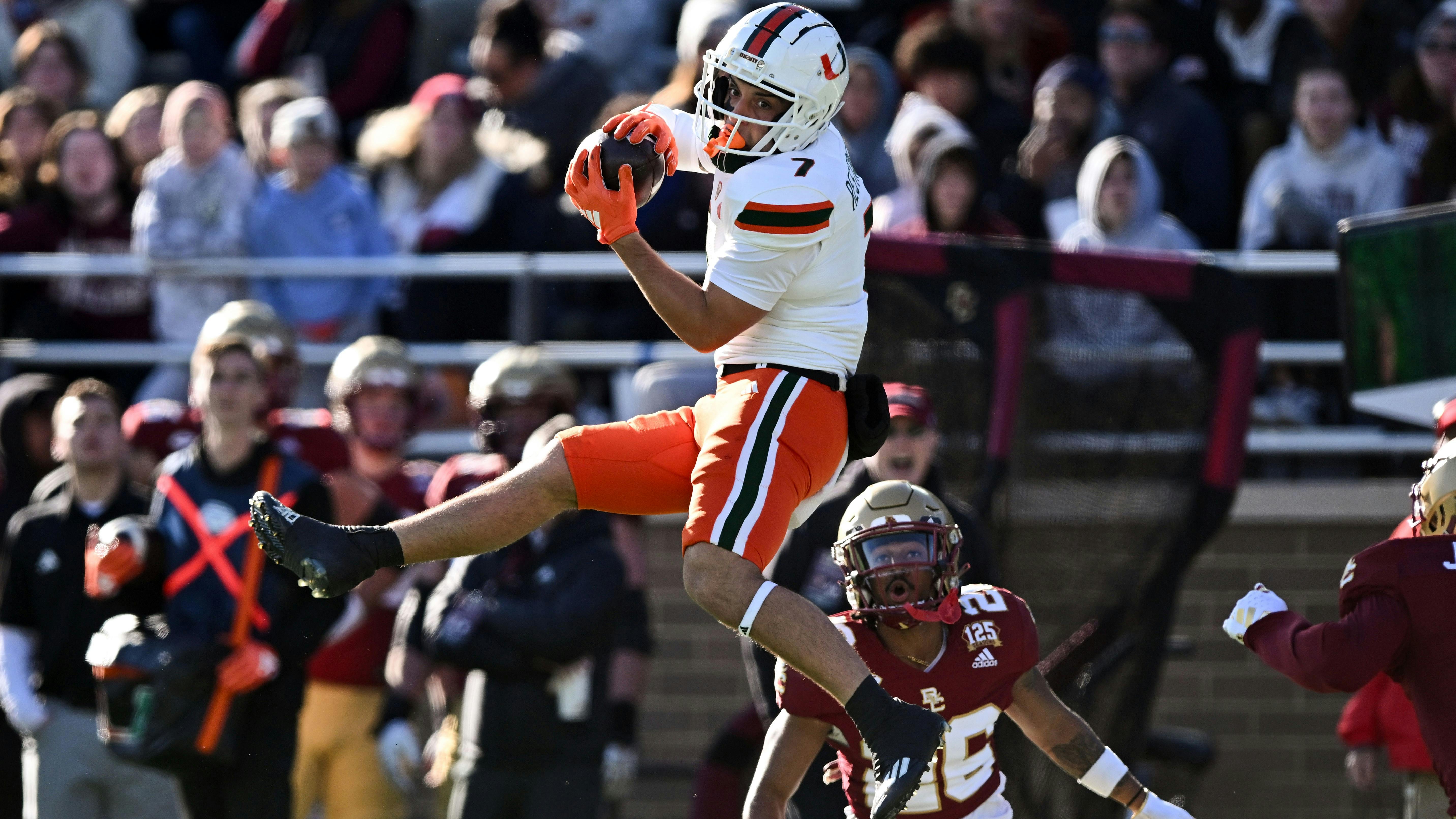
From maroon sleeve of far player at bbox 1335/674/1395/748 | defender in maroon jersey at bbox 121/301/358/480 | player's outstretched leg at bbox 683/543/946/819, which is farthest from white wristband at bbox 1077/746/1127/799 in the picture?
defender in maroon jersey at bbox 121/301/358/480

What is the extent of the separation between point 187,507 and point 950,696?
2.96 m

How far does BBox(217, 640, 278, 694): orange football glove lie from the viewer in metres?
6.37

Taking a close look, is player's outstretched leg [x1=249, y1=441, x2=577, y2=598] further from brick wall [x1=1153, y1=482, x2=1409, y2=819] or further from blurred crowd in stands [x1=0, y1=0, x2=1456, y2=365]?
brick wall [x1=1153, y1=482, x2=1409, y2=819]

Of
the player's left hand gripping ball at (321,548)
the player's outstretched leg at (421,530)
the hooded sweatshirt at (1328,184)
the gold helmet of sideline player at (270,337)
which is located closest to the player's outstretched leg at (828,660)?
the player's outstretched leg at (421,530)

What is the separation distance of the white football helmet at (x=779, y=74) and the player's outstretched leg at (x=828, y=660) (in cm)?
92

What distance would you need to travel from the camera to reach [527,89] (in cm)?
878

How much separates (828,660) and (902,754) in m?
0.27

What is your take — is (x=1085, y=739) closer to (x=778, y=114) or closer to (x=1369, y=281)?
(x=778, y=114)

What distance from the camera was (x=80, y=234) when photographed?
881 cm

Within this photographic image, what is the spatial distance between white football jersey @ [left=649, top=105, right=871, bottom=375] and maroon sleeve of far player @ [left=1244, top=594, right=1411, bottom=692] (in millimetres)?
1200

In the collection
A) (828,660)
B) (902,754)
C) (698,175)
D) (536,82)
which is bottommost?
(902,754)

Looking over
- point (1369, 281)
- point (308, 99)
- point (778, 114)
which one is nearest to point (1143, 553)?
point (1369, 281)

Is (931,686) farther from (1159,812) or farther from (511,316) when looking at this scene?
(511,316)

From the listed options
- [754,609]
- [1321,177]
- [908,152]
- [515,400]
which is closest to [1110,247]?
[908,152]
